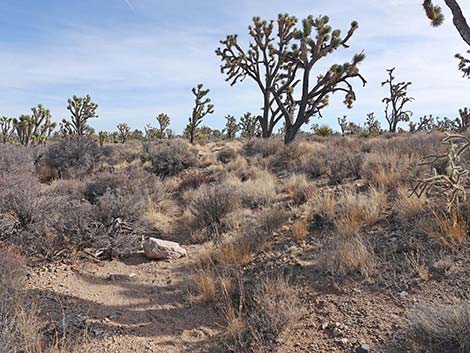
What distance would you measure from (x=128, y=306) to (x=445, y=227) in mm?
4238

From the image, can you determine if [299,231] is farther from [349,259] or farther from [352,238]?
[349,259]

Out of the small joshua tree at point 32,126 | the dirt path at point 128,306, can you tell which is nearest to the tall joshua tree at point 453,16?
the dirt path at point 128,306

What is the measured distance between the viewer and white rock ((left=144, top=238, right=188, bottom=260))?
239 inches

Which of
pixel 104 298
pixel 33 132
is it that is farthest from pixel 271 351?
pixel 33 132

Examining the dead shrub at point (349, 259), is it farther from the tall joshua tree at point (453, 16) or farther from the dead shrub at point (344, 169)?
the dead shrub at point (344, 169)

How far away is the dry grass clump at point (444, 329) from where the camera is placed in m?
3.03

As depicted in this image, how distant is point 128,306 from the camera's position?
4.55 metres

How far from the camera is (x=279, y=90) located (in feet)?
65.5

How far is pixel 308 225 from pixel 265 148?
1061 centimetres

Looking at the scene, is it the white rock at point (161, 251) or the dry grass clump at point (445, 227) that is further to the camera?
the white rock at point (161, 251)

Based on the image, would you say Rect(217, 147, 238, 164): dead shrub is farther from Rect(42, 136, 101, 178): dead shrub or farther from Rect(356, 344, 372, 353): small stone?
Rect(356, 344, 372, 353): small stone

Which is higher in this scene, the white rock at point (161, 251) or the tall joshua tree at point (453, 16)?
the tall joshua tree at point (453, 16)

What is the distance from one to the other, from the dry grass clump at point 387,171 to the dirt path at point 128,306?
448cm

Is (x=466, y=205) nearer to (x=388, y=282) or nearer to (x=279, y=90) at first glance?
(x=388, y=282)
